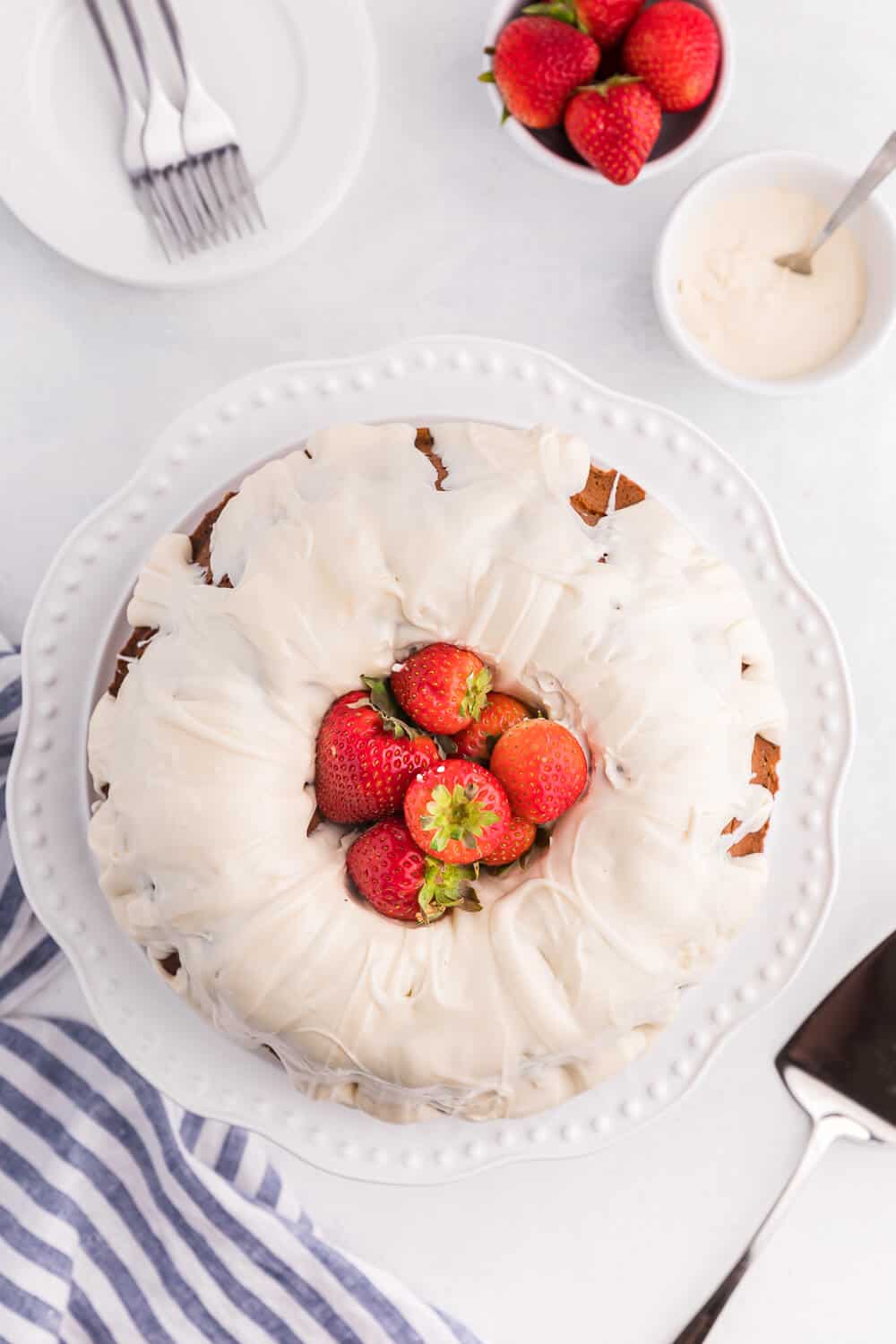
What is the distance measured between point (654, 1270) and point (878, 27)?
183cm

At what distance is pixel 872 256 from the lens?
5.37 feet

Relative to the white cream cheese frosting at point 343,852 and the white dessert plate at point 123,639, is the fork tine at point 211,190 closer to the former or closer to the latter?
the white dessert plate at point 123,639

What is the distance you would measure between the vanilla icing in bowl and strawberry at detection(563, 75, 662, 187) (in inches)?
6.5

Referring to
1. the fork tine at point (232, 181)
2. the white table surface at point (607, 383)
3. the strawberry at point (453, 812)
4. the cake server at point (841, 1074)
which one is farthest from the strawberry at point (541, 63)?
the cake server at point (841, 1074)

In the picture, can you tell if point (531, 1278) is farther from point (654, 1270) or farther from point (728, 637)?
point (728, 637)

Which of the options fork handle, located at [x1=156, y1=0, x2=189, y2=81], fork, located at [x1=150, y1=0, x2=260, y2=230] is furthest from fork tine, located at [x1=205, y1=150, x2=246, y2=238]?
fork handle, located at [x1=156, y1=0, x2=189, y2=81]

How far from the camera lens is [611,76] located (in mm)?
1621

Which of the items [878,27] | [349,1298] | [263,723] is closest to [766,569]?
[263,723]

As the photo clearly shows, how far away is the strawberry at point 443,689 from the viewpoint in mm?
1228

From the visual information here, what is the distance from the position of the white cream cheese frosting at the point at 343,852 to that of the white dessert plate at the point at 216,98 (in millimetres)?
519

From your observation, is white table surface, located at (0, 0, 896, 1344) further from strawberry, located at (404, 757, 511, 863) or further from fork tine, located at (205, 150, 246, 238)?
strawberry, located at (404, 757, 511, 863)

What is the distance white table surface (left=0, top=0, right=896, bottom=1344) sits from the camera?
1.71 metres

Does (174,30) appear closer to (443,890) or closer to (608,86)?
(608,86)

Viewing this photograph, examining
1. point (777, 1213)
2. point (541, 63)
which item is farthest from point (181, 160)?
point (777, 1213)
